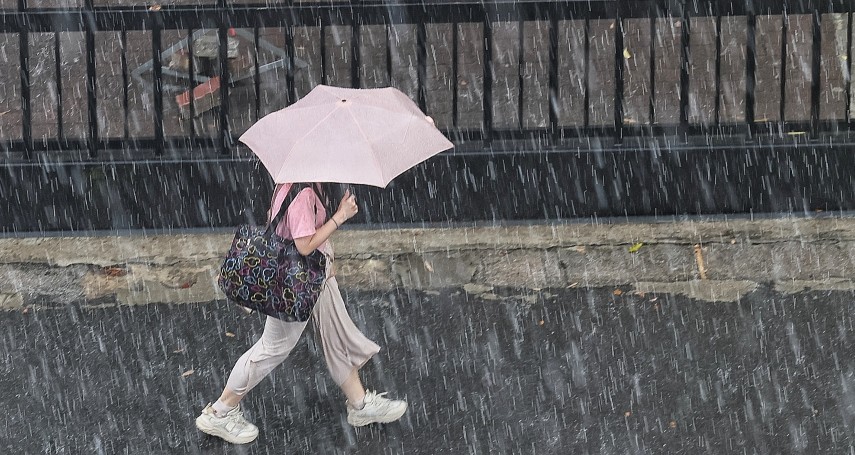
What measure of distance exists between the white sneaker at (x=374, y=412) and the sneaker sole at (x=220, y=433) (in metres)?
0.39

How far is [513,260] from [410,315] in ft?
2.29

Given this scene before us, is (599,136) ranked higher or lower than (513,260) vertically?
higher

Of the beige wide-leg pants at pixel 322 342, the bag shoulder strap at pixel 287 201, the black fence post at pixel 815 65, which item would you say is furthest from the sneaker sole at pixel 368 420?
the black fence post at pixel 815 65

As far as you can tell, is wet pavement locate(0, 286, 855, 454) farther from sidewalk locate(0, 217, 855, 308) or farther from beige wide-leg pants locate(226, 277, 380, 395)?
beige wide-leg pants locate(226, 277, 380, 395)

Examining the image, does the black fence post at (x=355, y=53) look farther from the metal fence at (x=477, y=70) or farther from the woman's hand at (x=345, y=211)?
the woman's hand at (x=345, y=211)

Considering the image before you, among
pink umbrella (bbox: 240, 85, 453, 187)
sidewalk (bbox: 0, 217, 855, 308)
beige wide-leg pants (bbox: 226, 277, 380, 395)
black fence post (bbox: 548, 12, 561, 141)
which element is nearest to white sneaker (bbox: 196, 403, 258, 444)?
beige wide-leg pants (bbox: 226, 277, 380, 395)

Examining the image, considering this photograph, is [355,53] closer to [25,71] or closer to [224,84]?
[224,84]

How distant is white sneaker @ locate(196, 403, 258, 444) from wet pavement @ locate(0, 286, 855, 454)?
5cm

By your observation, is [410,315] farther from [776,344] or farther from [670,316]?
[776,344]

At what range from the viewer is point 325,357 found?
5.04 m

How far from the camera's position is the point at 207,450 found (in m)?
5.00

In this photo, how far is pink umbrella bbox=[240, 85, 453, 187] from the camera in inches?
179

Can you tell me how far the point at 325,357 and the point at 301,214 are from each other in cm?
64

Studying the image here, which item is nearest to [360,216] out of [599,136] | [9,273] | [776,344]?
[599,136]
